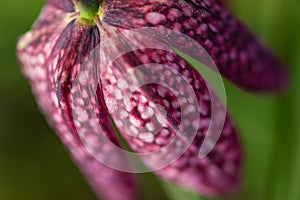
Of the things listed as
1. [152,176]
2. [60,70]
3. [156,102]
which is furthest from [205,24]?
[152,176]

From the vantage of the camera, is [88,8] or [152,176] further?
[152,176]

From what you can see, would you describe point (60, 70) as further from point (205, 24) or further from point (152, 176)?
point (152, 176)

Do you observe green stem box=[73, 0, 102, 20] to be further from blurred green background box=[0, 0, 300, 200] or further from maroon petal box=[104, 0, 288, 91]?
blurred green background box=[0, 0, 300, 200]

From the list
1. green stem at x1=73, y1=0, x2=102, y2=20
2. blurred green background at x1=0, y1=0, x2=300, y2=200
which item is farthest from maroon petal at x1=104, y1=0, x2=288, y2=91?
blurred green background at x1=0, y1=0, x2=300, y2=200

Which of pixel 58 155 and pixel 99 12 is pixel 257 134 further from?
pixel 99 12

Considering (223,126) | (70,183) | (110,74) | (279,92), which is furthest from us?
(70,183)

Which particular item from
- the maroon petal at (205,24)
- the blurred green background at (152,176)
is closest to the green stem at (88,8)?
the maroon petal at (205,24)

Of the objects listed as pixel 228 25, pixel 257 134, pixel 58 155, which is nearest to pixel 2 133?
pixel 58 155
